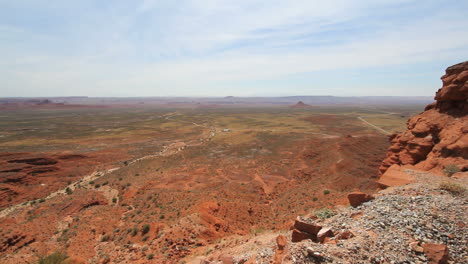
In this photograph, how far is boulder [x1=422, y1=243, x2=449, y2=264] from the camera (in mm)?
6848

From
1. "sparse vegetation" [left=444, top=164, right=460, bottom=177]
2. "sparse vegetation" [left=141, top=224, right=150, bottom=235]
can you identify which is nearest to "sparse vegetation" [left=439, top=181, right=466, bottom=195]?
"sparse vegetation" [left=444, top=164, right=460, bottom=177]

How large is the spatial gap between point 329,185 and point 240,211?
416 inches

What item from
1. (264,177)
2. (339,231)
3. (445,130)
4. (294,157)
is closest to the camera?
(339,231)

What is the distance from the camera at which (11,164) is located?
114ft

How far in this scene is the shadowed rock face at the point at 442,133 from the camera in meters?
15.3

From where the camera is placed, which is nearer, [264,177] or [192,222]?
[192,222]

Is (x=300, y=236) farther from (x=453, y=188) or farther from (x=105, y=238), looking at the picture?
(x=105, y=238)

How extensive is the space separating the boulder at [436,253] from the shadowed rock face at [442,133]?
10398mm

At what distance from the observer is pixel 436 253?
6.97m

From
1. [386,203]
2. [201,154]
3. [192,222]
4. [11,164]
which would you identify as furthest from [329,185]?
[11,164]

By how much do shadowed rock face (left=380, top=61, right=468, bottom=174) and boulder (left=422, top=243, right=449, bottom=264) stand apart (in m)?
10.4

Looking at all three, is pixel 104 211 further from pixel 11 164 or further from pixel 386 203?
pixel 11 164

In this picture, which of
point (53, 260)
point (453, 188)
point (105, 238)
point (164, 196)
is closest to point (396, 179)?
point (453, 188)

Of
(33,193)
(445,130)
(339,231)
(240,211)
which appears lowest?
(33,193)
